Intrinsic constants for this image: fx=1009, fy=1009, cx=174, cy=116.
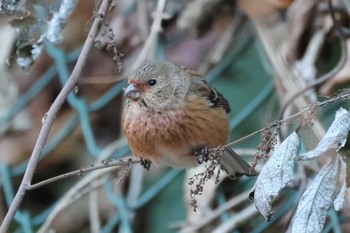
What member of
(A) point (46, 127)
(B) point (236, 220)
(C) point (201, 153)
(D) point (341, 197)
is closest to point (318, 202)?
(D) point (341, 197)

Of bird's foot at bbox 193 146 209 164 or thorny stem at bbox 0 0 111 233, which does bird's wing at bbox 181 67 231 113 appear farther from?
thorny stem at bbox 0 0 111 233

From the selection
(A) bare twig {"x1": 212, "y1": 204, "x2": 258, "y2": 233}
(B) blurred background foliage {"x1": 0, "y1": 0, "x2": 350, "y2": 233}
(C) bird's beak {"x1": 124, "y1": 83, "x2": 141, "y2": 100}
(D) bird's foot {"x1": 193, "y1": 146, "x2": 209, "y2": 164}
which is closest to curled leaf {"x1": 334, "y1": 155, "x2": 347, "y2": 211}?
(D) bird's foot {"x1": 193, "y1": 146, "x2": 209, "y2": 164}

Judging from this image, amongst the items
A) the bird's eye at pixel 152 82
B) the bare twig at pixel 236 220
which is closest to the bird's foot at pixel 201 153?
the bird's eye at pixel 152 82

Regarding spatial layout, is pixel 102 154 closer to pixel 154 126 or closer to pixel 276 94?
pixel 276 94

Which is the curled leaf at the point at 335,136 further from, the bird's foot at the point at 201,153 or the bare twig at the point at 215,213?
the bare twig at the point at 215,213

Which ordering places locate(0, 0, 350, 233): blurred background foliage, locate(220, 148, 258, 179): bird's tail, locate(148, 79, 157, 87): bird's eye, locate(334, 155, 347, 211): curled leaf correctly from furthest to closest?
locate(0, 0, 350, 233): blurred background foliage, locate(148, 79, 157, 87): bird's eye, locate(220, 148, 258, 179): bird's tail, locate(334, 155, 347, 211): curled leaf

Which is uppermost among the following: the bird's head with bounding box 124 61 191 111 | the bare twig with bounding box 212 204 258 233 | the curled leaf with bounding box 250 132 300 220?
the bird's head with bounding box 124 61 191 111

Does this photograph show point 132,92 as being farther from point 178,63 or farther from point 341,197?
point 178,63
